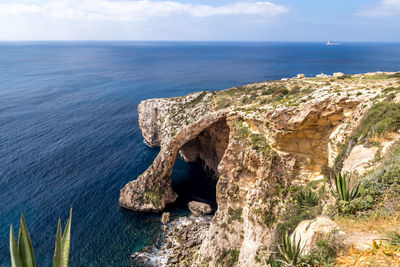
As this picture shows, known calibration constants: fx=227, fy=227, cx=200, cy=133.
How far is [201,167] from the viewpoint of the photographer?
165 ft

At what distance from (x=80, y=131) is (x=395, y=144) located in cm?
6773

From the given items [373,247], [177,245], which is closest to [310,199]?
[373,247]

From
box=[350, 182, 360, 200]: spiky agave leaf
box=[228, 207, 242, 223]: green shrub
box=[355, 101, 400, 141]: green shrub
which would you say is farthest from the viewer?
box=[228, 207, 242, 223]: green shrub

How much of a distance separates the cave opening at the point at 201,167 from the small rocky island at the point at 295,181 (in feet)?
4.56

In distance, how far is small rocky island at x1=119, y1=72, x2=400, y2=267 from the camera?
1112 cm

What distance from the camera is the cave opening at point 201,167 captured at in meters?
41.2

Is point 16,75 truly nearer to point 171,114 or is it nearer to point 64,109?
point 64,109

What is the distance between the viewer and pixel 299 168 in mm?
25672

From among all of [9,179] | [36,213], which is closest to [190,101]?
[36,213]

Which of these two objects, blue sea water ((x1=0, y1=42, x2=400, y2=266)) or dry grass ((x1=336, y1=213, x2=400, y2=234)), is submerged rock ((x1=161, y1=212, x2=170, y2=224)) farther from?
dry grass ((x1=336, y1=213, x2=400, y2=234))

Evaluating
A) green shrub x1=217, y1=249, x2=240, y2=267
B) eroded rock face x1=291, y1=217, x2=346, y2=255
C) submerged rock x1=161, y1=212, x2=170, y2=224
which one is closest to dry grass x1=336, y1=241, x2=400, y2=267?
eroded rock face x1=291, y1=217, x2=346, y2=255

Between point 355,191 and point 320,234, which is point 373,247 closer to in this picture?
point 320,234

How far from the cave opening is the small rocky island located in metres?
1.39

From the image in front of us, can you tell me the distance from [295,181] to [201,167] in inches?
1068
